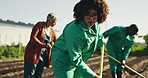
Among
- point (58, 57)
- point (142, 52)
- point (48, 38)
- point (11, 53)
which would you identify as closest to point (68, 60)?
point (58, 57)

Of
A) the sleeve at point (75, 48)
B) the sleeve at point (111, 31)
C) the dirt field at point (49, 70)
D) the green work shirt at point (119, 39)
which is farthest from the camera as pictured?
the dirt field at point (49, 70)

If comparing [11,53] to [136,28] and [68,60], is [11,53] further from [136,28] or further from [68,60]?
[68,60]

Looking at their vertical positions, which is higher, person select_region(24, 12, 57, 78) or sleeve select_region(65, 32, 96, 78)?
sleeve select_region(65, 32, 96, 78)

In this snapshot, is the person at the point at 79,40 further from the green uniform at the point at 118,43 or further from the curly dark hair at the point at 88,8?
the green uniform at the point at 118,43

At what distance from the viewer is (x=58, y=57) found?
10.6 feet

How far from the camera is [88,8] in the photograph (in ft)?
10.1

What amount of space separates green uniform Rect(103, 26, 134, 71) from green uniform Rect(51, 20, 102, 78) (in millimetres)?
2896

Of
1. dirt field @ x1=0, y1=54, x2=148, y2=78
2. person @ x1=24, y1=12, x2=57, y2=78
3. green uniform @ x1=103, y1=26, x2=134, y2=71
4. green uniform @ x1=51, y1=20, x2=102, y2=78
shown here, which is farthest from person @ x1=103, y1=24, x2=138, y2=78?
green uniform @ x1=51, y1=20, x2=102, y2=78

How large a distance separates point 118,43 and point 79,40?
3.49 m

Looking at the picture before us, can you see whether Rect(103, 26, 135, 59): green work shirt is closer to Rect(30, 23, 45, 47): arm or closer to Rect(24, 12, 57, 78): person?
Rect(24, 12, 57, 78): person

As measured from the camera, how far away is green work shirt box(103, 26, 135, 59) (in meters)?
6.24

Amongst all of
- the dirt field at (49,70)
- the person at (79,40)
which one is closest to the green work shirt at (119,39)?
the dirt field at (49,70)

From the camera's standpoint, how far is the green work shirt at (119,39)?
6243 millimetres

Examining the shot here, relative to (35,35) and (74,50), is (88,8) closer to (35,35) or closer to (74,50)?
(74,50)
